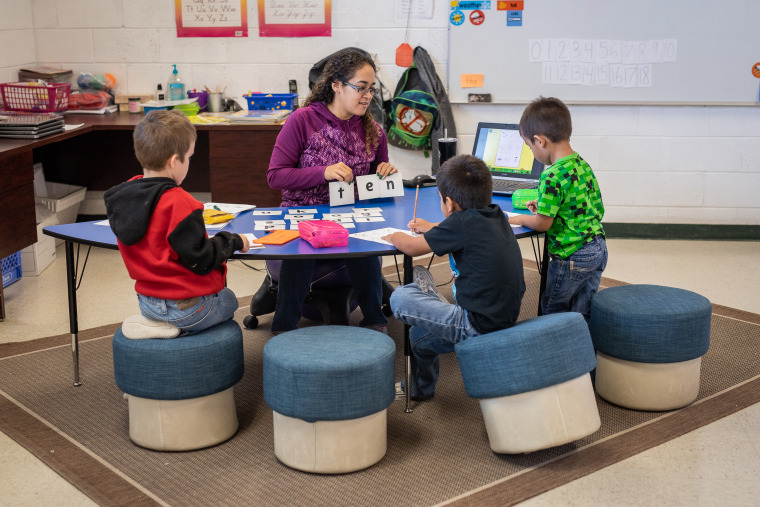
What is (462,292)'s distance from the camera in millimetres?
2473

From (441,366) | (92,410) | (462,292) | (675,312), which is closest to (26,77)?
(92,410)

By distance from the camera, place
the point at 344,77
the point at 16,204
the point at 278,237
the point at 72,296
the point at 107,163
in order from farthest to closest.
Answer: the point at 107,163, the point at 16,204, the point at 344,77, the point at 72,296, the point at 278,237

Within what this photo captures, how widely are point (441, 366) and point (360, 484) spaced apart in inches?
37.4

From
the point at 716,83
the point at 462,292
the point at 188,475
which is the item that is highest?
the point at 716,83

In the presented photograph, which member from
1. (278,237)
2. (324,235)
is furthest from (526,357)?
(278,237)

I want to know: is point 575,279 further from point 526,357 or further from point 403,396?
point 403,396

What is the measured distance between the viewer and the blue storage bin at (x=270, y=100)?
4.73 metres

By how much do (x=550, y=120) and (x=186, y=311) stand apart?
4.45 ft

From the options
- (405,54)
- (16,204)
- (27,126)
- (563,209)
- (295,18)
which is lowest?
(16,204)

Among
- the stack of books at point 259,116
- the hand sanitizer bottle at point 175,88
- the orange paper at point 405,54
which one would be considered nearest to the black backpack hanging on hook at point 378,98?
the orange paper at point 405,54

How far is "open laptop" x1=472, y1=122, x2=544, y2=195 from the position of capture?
331 cm

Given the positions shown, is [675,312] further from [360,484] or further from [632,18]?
[632,18]

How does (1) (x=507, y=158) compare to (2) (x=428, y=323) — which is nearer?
(2) (x=428, y=323)

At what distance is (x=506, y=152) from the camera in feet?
11.1
